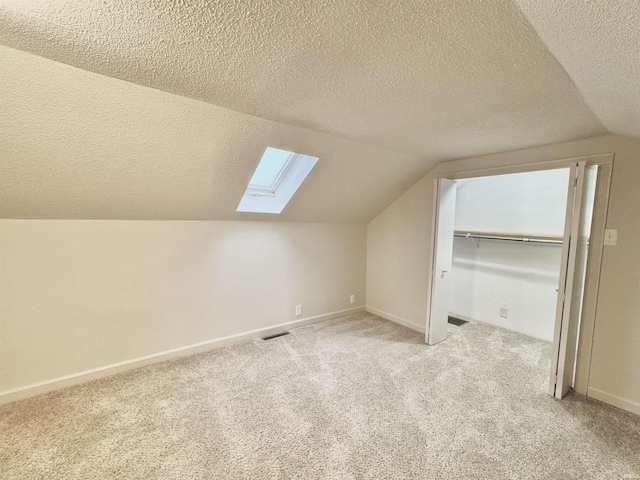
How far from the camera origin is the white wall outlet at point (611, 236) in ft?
6.16

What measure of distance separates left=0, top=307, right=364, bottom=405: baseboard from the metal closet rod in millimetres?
2192

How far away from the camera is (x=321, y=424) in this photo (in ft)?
5.63

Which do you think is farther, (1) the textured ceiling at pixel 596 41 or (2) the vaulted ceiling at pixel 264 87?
(2) the vaulted ceiling at pixel 264 87

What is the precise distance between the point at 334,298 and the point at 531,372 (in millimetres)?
2059

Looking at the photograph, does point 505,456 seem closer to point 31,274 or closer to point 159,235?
point 159,235

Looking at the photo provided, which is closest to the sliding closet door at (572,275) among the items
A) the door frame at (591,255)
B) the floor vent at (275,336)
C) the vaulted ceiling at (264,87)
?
the door frame at (591,255)

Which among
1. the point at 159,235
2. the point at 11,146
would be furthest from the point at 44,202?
the point at 159,235

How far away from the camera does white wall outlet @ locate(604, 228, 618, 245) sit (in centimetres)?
188

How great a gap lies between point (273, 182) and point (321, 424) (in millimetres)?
2133

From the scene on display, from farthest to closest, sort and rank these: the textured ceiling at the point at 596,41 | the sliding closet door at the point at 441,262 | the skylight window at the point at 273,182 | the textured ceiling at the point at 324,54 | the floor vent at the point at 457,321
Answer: the floor vent at the point at 457,321 → the sliding closet door at the point at 441,262 → the skylight window at the point at 273,182 → the textured ceiling at the point at 324,54 → the textured ceiling at the point at 596,41

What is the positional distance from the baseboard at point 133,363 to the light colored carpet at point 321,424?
0.24ft

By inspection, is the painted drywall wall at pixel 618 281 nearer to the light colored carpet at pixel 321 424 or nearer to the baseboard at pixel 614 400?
the baseboard at pixel 614 400

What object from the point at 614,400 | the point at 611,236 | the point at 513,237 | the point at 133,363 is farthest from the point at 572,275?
the point at 133,363

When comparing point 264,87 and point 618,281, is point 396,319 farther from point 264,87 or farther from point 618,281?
point 264,87
